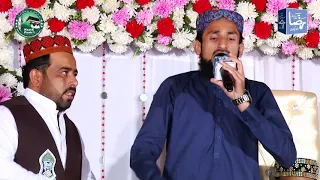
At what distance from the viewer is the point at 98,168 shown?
3.54 meters

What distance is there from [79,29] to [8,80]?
0.55m

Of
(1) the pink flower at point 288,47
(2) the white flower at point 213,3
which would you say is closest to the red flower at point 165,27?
(2) the white flower at point 213,3

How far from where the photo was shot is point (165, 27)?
11.4 ft

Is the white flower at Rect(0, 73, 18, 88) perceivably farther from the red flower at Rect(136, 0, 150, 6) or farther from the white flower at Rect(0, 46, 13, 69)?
the red flower at Rect(136, 0, 150, 6)

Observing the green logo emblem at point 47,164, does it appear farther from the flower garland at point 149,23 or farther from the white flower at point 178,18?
the white flower at point 178,18

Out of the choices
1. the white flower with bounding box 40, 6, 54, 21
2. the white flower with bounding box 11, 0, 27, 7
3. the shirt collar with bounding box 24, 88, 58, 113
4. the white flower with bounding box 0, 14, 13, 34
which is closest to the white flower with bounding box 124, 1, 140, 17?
the white flower with bounding box 40, 6, 54, 21

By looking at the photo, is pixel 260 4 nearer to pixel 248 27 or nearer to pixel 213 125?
pixel 248 27

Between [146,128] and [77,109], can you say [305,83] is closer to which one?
[77,109]

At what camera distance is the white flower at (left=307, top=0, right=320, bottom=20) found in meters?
3.67

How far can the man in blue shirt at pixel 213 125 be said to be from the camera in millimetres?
2076

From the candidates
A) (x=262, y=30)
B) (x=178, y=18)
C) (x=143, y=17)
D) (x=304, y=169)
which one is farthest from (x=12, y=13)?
(x=304, y=169)

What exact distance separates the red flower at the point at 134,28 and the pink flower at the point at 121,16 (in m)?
0.04

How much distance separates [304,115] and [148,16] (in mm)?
1143

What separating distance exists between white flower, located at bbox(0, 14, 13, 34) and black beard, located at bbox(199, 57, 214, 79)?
1.41 m
